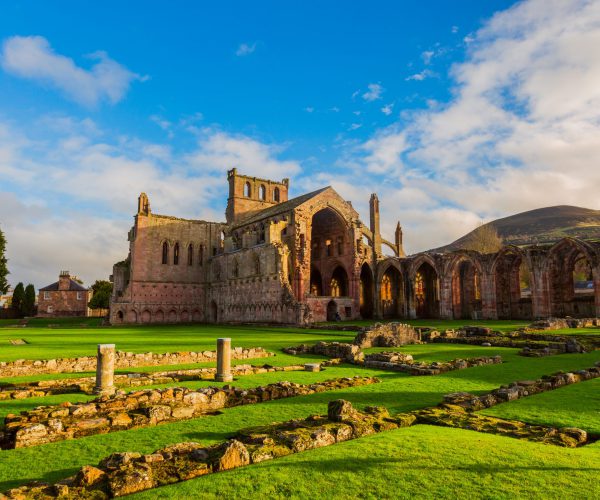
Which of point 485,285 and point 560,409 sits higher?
point 485,285

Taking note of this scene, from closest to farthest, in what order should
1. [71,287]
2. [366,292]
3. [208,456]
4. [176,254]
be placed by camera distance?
1. [208,456]
2. [366,292]
3. [176,254]
4. [71,287]

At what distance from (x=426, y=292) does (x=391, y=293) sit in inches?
159

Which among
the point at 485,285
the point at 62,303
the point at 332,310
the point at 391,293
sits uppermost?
the point at 485,285

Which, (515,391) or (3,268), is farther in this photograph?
(3,268)

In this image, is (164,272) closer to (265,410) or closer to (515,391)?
(265,410)

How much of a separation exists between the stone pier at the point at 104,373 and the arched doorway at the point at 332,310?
36356mm

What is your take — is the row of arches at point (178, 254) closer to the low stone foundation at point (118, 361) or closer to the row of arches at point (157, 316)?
the row of arches at point (157, 316)

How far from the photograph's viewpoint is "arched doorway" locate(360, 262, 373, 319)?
5294 cm

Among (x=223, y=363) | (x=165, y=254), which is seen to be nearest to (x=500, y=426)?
(x=223, y=363)

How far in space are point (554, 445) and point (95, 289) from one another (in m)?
84.4

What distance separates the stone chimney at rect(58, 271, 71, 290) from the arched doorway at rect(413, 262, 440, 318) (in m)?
57.4

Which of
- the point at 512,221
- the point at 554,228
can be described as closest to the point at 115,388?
the point at 554,228

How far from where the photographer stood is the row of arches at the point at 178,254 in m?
55.3

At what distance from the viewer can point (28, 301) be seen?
68.8 m
